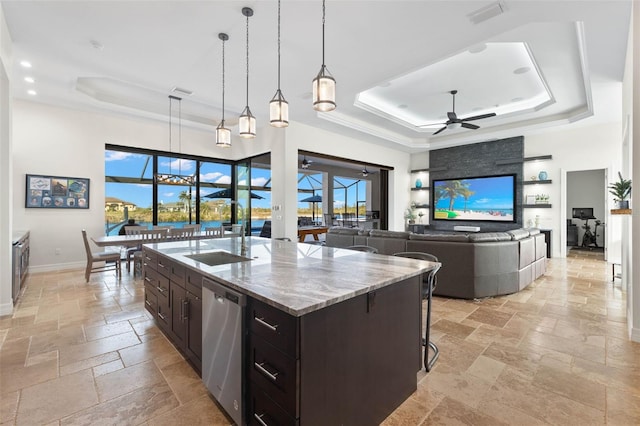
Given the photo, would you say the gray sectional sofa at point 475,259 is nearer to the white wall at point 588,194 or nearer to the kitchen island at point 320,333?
the kitchen island at point 320,333

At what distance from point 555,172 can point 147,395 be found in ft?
30.7

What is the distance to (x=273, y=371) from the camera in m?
1.45

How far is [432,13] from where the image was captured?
303 cm

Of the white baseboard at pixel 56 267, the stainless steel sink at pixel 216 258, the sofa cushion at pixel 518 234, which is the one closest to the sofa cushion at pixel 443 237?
the sofa cushion at pixel 518 234

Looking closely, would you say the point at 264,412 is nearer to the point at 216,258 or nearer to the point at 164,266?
the point at 216,258

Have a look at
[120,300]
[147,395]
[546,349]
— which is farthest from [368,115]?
[147,395]

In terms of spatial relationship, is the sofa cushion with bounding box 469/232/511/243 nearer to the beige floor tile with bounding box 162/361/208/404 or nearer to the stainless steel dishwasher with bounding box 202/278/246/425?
the stainless steel dishwasher with bounding box 202/278/246/425

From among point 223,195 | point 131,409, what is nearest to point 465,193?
point 223,195

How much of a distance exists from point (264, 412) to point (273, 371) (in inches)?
10.5

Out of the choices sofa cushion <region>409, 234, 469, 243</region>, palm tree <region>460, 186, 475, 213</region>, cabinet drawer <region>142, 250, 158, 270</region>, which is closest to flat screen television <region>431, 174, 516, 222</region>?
palm tree <region>460, 186, 475, 213</region>

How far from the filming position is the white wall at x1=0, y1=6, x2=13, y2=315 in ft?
11.1

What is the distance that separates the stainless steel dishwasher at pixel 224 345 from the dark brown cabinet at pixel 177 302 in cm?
21

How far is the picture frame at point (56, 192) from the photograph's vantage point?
557 cm

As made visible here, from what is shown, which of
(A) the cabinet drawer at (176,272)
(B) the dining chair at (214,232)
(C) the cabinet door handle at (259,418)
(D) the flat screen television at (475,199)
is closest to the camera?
(C) the cabinet door handle at (259,418)
